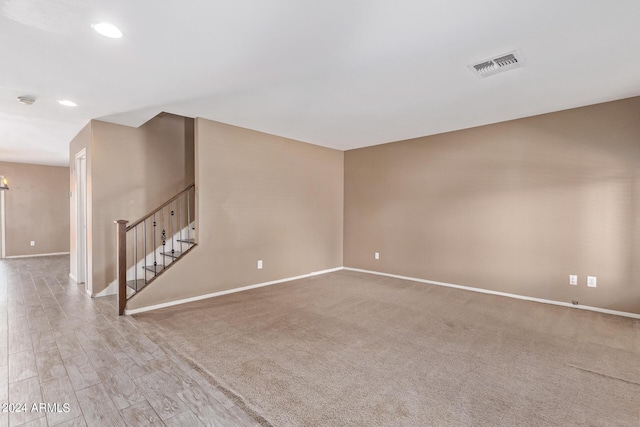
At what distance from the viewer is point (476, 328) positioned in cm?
317

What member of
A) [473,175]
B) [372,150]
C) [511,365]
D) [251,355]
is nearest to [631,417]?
[511,365]

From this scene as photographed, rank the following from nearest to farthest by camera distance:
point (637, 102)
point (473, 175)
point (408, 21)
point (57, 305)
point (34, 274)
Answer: point (408, 21), point (637, 102), point (57, 305), point (473, 175), point (34, 274)

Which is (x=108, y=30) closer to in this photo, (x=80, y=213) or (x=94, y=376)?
(x=94, y=376)

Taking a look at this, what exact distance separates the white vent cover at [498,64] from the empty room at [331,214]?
2 centimetres

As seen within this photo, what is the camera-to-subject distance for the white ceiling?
1.85 metres

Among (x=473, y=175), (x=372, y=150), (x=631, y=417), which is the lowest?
(x=631, y=417)

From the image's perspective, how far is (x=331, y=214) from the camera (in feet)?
20.2

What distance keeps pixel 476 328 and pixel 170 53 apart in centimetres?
378

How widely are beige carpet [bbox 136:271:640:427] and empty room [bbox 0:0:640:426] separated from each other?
22mm

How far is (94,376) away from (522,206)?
5.03m

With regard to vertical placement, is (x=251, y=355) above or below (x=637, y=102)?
below

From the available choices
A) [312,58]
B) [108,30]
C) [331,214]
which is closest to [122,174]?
[108,30]

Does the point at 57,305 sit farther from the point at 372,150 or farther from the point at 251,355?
the point at 372,150

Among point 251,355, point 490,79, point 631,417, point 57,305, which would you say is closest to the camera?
point 631,417
